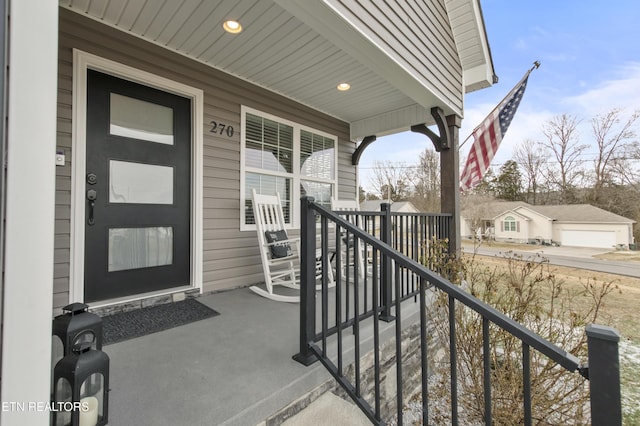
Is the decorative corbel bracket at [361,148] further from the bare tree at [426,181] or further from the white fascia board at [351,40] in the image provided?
the bare tree at [426,181]

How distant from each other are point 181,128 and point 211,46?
83 centimetres

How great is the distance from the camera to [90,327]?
1.11 meters

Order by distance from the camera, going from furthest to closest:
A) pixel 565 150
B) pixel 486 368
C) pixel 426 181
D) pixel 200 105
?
1. pixel 565 150
2. pixel 426 181
3. pixel 200 105
4. pixel 486 368

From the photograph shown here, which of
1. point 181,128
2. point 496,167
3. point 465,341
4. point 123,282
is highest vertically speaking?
point 496,167

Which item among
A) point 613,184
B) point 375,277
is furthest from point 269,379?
point 613,184

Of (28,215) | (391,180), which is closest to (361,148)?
(28,215)

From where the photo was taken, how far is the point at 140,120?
8.46ft

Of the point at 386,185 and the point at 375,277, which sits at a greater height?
the point at 386,185

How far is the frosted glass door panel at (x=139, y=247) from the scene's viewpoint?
7.91 ft

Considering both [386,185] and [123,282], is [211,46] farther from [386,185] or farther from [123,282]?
[386,185]

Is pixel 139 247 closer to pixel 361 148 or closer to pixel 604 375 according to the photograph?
pixel 604 375

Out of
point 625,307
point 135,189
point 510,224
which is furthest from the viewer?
point 510,224

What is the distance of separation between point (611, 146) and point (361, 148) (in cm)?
1623

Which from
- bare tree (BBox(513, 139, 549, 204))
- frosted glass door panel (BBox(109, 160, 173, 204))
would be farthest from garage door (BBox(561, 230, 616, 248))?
frosted glass door panel (BBox(109, 160, 173, 204))
